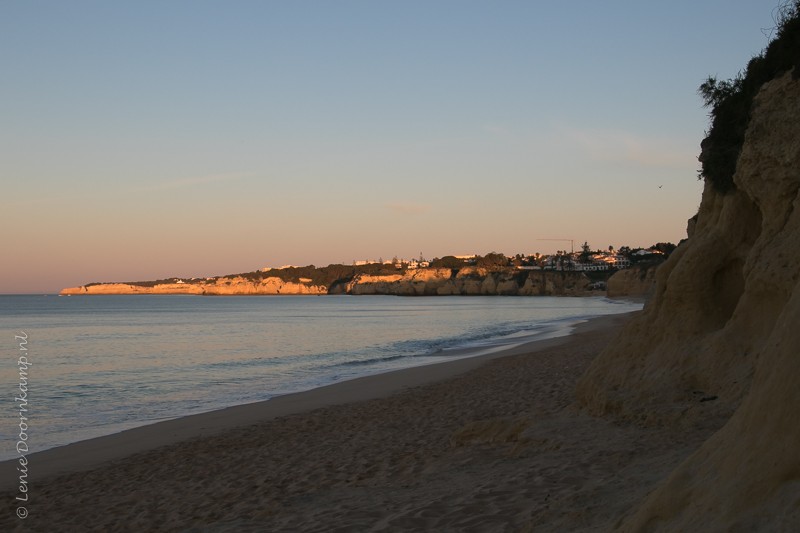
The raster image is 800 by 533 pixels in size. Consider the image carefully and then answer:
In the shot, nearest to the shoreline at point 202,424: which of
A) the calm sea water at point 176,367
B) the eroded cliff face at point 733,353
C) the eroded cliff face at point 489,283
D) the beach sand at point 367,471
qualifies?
the beach sand at point 367,471

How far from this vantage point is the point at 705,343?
9039 millimetres

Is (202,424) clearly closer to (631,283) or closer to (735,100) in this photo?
(735,100)

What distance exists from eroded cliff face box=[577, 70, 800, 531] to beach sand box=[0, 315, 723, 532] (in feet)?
2.31

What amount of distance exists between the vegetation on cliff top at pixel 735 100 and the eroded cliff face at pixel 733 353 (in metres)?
0.39

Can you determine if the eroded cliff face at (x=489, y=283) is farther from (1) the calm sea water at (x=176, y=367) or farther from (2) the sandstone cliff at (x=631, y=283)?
(1) the calm sea water at (x=176, y=367)

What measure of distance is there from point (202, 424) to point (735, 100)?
1103 centimetres

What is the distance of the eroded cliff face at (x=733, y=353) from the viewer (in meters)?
3.59

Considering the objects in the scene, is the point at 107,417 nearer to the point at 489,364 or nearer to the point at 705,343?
the point at 489,364

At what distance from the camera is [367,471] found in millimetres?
8727

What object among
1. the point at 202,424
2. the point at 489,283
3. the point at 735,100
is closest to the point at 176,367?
the point at 202,424

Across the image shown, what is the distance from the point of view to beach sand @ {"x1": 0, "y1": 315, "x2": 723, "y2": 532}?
625 centimetres

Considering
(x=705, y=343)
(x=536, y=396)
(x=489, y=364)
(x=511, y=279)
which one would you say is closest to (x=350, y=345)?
Result: (x=489, y=364)

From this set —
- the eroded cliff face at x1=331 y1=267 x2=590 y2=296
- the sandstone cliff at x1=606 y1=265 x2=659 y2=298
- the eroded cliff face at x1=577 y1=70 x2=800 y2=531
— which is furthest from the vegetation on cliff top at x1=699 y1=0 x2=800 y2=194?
the eroded cliff face at x1=331 y1=267 x2=590 y2=296

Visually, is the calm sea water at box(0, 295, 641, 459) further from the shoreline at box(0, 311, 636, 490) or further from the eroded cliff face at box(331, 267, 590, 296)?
the eroded cliff face at box(331, 267, 590, 296)
